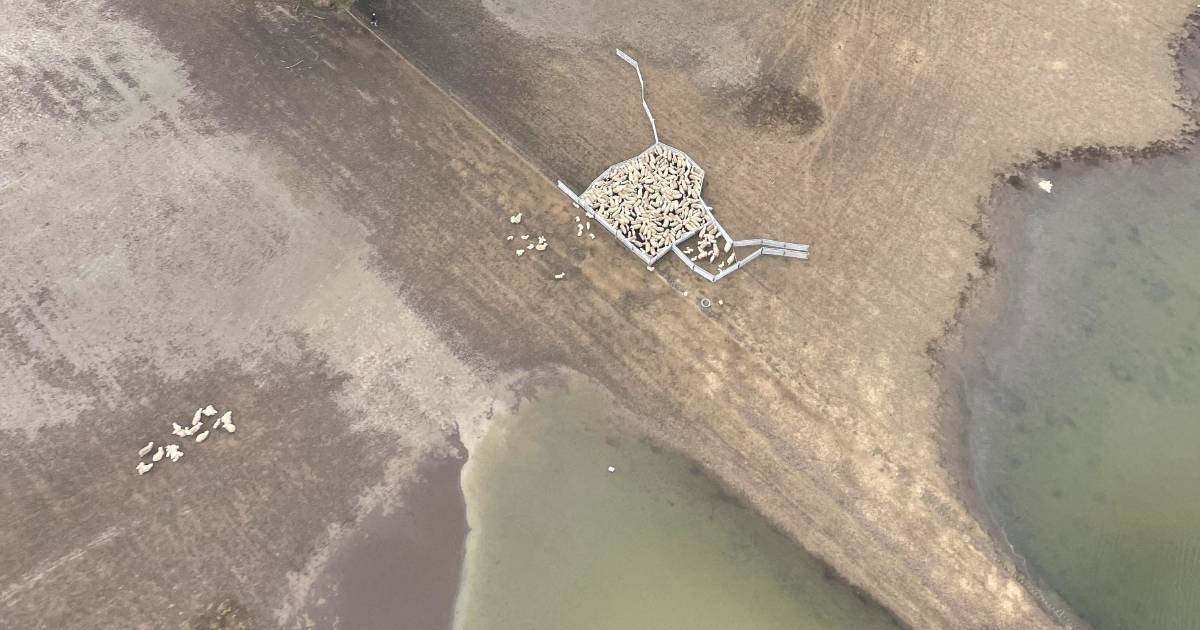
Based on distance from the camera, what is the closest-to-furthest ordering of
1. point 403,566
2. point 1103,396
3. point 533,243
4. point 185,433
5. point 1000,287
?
point 403,566 < point 185,433 < point 1103,396 < point 1000,287 < point 533,243

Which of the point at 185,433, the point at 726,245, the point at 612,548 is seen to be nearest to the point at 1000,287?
the point at 726,245

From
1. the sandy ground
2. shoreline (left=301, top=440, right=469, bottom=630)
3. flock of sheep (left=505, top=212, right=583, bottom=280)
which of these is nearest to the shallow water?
the sandy ground

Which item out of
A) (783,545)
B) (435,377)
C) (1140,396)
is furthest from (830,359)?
(435,377)

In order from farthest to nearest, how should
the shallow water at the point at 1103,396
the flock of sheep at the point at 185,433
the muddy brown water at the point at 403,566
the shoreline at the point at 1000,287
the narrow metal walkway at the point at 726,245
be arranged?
the narrow metal walkway at the point at 726,245 → the flock of sheep at the point at 185,433 → the shoreline at the point at 1000,287 → the shallow water at the point at 1103,396 → the muddy brown water at the point at 403,566

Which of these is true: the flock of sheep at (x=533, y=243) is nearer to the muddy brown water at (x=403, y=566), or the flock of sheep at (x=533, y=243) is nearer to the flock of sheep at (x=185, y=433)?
the muddy brown water at (x=403, y=566)

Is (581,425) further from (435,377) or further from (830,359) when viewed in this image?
(830,359)

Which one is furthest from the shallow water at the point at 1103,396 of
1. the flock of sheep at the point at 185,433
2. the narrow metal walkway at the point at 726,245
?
the flock of sheep at the point at 185,433

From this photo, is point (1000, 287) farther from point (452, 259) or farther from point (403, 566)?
point (403, 566)
